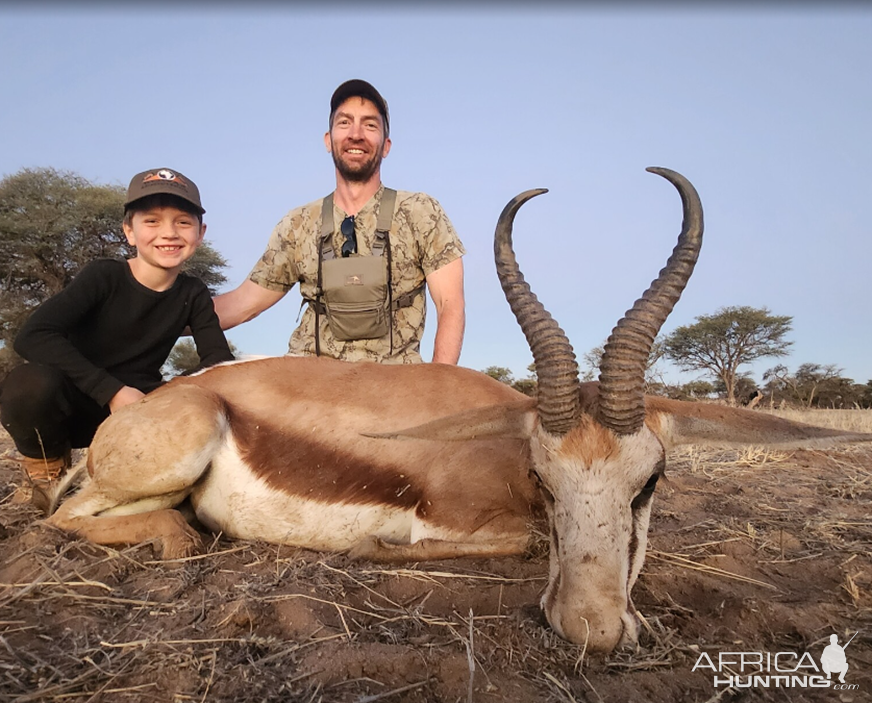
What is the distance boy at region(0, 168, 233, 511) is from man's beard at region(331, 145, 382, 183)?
1.75 metres

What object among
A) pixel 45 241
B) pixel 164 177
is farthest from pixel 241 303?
pixel 45 241

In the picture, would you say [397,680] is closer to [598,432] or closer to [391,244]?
[598,432]

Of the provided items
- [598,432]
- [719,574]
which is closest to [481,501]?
[598,432]

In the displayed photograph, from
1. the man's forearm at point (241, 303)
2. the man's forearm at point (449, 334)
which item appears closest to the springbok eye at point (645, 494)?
the man's forearm at point (449, 334)

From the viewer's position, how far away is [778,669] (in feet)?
7.63

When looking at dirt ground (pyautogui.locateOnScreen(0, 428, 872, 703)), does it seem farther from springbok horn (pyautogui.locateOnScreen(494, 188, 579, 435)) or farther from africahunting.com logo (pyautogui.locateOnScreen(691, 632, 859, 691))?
springbok horn (pyautogui.locateOnScreen(494, 188, 579, 435))

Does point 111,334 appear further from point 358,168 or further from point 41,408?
point 358,168

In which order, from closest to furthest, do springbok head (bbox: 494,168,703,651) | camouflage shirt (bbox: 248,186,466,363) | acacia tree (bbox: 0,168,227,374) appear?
springbok head (bbox: 494,168,703,651) < camouflage shirt (bbox: 248,186,466,363) < acacia tree (bbox: 0,168,227,374)

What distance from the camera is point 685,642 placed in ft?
8.14

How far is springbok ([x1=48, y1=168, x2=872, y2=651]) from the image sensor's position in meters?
2.73

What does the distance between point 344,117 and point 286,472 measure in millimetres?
3950

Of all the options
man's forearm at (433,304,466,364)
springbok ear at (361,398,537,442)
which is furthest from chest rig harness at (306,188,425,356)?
springbok ear at (361,398,537,442)

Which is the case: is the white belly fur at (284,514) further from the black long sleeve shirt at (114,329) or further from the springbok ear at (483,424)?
the black long sleeve shirt at (114,329)

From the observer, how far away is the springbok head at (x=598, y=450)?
2.41 m
